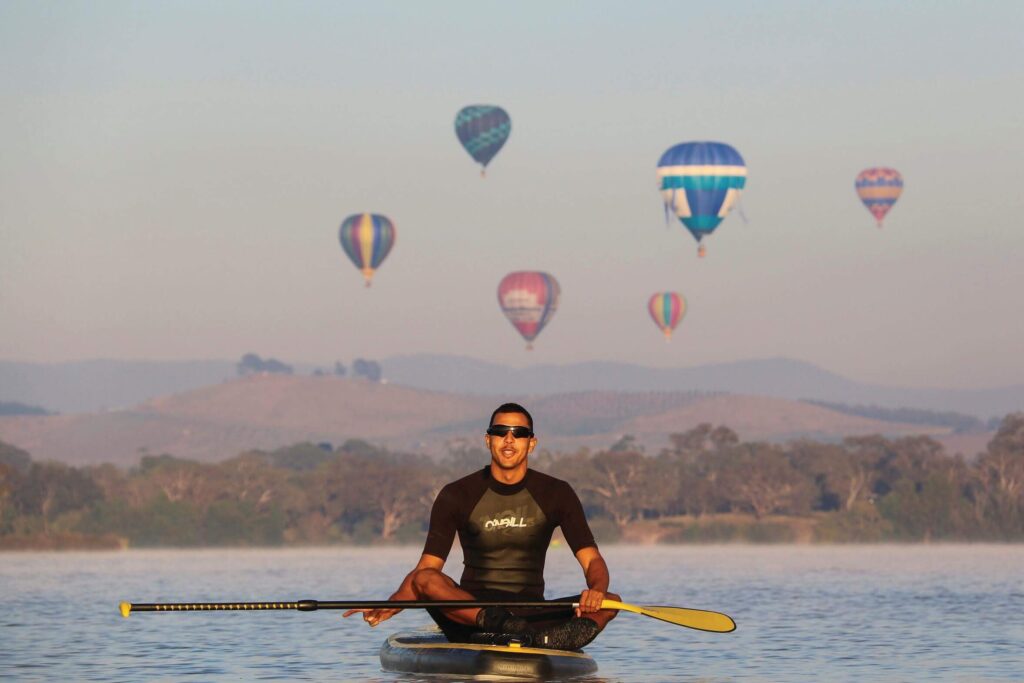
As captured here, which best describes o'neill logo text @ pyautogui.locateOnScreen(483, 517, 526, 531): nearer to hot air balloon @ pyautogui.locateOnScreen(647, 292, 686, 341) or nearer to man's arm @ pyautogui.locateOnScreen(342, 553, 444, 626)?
man's arm @ pyautogui.locateOnScreen(342, 553, 444, 626)

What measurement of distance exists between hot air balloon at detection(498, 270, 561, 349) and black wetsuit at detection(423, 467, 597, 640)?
14409cm

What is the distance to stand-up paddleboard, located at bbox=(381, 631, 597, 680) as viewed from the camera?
2800cm

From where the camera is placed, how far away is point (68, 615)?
56344 millimetres

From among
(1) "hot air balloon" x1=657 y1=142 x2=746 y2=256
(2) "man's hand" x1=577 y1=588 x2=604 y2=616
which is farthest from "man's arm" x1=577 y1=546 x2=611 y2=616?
(1) "hot air balloon" x1=657 y1=142 x2=746 y2=256

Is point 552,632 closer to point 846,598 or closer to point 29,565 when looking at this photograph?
point 846,598

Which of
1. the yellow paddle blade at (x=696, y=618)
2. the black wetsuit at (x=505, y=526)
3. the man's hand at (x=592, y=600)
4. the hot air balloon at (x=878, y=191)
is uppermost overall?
the hot air balloon at (x=878, y=191)

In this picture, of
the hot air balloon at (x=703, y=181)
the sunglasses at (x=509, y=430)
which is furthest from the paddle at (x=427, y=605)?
the hot air balloon at (x=703, y=181)

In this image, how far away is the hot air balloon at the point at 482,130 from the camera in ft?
554

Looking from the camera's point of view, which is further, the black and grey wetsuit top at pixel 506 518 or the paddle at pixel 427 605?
the black and grey wetsuit top at pixel 506 518

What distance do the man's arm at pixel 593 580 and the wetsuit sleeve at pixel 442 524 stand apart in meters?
1.56

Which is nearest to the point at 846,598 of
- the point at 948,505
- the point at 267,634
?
the point at 267,634

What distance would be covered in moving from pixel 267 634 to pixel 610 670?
12.9m

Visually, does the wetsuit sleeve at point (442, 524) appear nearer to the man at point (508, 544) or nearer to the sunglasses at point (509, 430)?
the man at point (508, 544)

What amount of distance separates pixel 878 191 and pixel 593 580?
478ft
